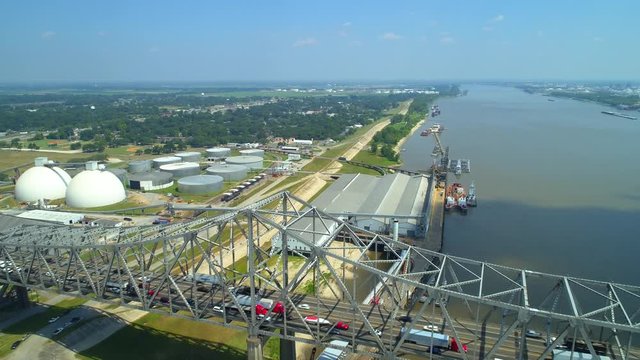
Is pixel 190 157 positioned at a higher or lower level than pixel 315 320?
lower

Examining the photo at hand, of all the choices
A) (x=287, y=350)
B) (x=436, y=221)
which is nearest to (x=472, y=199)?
(x=436, y=221)

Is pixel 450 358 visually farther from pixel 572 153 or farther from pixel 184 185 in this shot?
pixel 572 153

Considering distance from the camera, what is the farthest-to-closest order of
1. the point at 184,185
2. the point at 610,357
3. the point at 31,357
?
1. the point at 184,185
2. the point at 31,357
3. the point at 610,357

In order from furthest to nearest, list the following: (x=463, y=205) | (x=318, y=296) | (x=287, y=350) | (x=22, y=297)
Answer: (x=463, y=205) → (x=22, y=297) → (x=287, y=350) → (x=318, y=296)

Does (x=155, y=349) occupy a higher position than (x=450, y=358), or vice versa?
(x=450, y=358)

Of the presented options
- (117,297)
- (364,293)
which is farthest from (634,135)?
(117,297)

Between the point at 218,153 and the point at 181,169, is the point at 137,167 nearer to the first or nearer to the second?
the point at 181,169

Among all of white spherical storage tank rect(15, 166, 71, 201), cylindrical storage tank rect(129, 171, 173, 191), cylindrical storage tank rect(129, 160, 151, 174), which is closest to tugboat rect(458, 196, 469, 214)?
cylindrical storage tank rect(129, 171, 173, 191)
